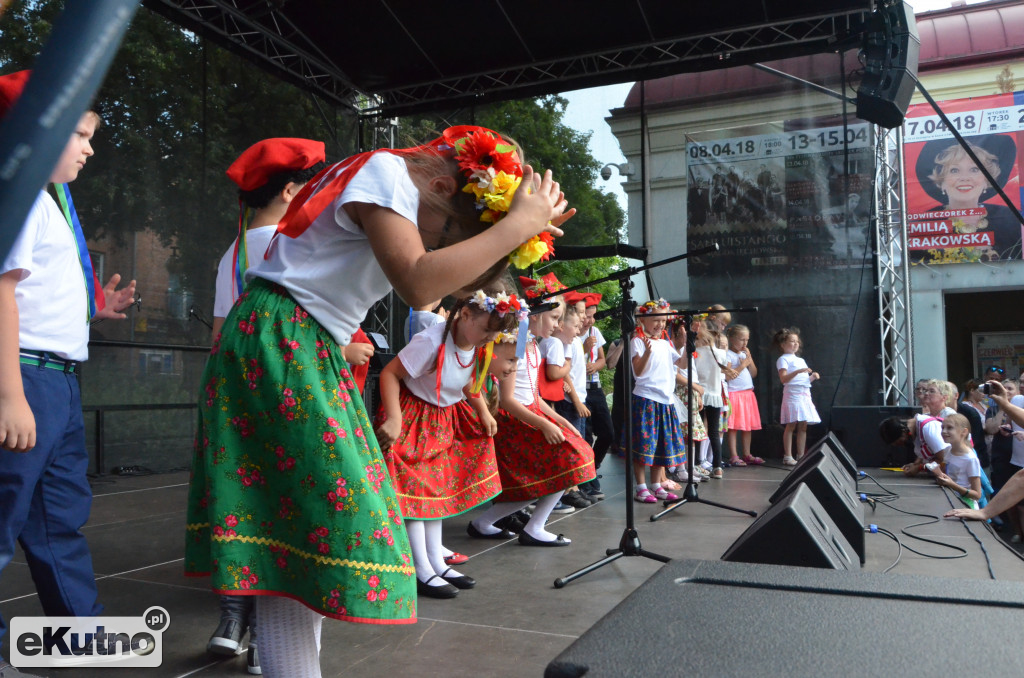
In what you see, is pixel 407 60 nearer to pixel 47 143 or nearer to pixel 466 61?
pixel 466 61

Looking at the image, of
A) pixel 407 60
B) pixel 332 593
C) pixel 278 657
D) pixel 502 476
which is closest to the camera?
pixel 332 593

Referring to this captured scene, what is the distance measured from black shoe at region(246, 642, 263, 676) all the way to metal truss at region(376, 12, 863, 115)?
591cm

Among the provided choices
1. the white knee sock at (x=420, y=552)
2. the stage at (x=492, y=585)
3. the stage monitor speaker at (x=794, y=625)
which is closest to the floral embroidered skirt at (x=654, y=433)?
the stage at (x=492, y=585)

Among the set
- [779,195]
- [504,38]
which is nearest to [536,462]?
[504,38]

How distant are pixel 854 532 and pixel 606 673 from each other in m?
2.59

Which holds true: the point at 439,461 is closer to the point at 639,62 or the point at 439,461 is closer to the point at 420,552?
the point at 420,552

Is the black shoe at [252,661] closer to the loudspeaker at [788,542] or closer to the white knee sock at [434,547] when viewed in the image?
the white knee sock at [434,547]

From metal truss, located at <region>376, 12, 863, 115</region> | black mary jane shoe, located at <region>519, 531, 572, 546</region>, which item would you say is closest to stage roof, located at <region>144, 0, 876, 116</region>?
metal truss, located at <region>376, 12, 863, 115</region>

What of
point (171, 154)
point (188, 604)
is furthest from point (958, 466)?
point (171, 154)

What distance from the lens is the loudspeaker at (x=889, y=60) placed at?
5863 millimetres

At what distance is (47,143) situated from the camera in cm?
31

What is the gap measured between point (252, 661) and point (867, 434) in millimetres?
6741

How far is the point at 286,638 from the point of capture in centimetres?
128

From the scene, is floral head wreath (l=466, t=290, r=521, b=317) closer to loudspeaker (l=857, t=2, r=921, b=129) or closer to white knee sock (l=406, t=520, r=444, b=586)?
white knee sock (l=406, t=520, r=444, b=586)
